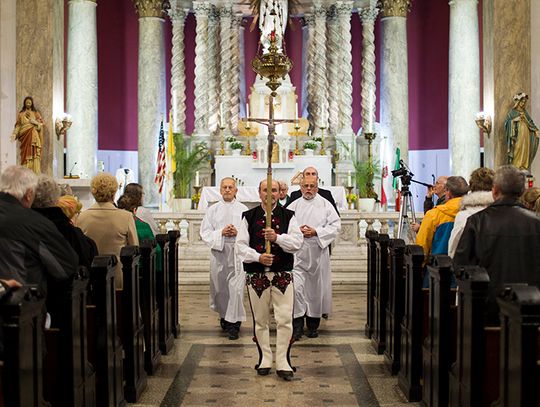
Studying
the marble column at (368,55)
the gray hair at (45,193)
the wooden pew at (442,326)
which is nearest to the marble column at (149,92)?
the marble column at (368,55)

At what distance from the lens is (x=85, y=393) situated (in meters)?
5.61

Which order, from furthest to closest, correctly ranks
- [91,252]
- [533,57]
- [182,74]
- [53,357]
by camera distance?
[182,74] < [533,57] < [91,252] < [53,357]

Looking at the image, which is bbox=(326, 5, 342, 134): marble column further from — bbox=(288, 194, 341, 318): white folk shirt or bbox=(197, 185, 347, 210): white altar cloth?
bbox=(288, 194, 341, 318): white folk shirt

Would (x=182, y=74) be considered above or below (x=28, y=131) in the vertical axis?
above

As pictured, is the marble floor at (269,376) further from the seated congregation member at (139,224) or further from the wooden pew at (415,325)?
the seated congregation member at (139,224)

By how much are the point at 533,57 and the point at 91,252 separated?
422 inches

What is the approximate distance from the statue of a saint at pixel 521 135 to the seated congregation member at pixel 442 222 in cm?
738

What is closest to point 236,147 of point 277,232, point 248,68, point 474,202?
point 248,68

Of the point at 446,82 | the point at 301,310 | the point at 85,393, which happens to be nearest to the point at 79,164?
the point at 446,82

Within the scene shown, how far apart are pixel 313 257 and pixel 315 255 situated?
1.2 inches

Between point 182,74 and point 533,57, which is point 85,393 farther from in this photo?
point 182,74

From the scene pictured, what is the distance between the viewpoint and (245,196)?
16.2 m

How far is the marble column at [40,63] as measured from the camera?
16.1m

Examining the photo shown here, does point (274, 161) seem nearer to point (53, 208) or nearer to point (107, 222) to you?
point (107, 222)
